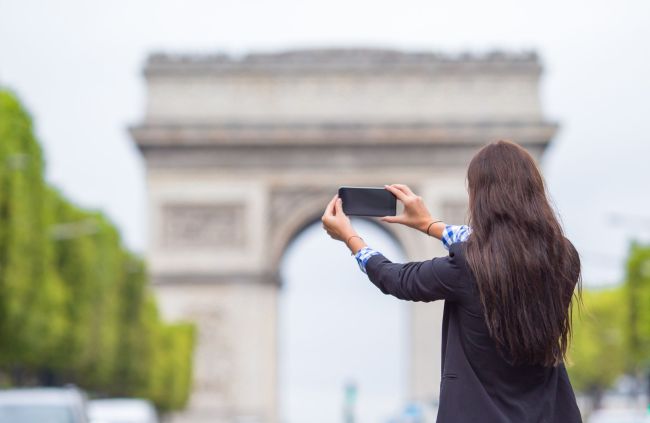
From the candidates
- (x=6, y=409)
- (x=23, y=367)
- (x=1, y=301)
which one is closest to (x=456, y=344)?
(x=6, y=409)

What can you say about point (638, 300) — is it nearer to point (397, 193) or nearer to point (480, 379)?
point (397, 193)

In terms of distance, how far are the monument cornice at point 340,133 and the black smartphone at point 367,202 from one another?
43.3 metres

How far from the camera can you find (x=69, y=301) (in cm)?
3778

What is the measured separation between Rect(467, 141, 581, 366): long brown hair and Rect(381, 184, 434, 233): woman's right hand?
20cm

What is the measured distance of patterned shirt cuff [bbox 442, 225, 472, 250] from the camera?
5.07 m

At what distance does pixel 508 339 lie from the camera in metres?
4.75

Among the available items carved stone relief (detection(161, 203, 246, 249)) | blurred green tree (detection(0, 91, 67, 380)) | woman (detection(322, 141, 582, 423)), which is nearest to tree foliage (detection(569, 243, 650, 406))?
carved stone relief (detection(161, 203, 246, 249))

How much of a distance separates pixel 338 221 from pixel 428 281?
1.43 feet

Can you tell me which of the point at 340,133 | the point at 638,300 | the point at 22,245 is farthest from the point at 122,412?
the point at 638,300

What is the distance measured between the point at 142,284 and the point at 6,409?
30.7 metres

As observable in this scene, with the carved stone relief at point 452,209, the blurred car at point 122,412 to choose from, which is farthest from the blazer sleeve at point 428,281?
the carved stone relief at point 452,209

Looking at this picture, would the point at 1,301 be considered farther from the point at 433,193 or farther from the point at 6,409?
the point at 433,193

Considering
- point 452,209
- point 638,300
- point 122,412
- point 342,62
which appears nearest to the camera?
point 122,412

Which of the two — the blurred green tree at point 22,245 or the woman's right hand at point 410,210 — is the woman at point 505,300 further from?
the blurred green tree at point 22,245
